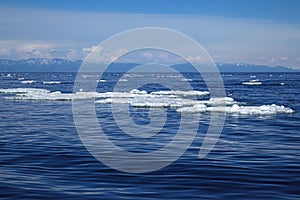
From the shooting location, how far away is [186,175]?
9977 mm

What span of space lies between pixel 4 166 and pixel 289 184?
7.03 m

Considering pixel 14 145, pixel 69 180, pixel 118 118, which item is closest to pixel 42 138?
pixel 14 145

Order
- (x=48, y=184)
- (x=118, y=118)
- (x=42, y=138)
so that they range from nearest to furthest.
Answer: (x=48, y=184)
(x=42, y=138)
(x=118, y=118)

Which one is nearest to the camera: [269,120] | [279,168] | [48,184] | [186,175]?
[48,184]

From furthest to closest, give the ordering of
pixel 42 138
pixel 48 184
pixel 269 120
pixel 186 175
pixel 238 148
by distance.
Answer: pixel 269 120
pixel 42 138
pixel 238 148
pixel 186 175
pixel 48 184

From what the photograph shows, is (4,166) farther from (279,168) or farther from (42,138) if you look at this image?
(279,168)

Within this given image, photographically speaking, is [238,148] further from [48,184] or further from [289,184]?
[48,184]

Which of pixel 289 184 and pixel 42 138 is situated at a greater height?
pixel 42 138

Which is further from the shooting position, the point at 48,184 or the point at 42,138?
the point at 42,138

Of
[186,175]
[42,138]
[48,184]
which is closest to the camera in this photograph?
[48,184]

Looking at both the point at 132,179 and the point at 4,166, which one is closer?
the point at 132,179

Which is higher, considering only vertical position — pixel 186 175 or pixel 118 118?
pixel 118 118

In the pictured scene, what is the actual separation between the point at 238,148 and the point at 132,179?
5.46m

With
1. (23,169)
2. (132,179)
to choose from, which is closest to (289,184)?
(132,179)
